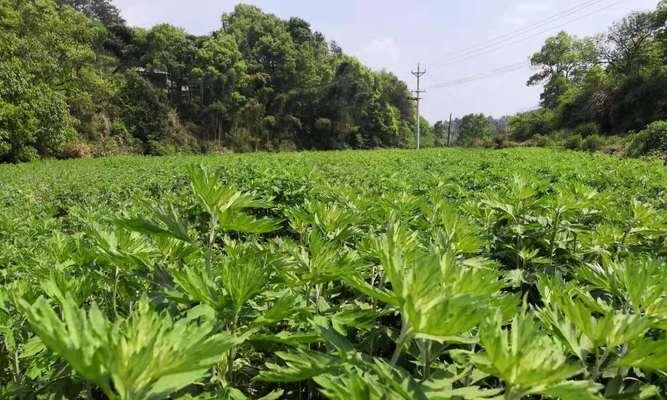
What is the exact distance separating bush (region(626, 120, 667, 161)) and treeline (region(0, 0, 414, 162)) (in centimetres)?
2598

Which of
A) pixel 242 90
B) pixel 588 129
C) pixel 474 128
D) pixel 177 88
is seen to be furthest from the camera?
pixel 474 128

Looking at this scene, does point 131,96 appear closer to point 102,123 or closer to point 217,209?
point 102,123

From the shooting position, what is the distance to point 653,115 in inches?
1157

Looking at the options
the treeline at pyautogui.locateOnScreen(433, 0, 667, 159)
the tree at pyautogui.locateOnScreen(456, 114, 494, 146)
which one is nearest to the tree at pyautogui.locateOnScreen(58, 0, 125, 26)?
the treeline at pyautogui.locateOnScreen(433, 0, 667, 159)

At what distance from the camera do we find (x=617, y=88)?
3294cm

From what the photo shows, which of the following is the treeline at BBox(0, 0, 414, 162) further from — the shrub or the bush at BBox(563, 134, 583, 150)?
the bush at BBox(563, 134, 583, 150)

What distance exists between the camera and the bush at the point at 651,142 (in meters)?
20.5

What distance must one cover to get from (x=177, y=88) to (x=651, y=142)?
34.1 m

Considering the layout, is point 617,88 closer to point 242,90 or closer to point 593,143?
point 593,143

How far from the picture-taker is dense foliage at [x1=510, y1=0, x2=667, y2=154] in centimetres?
3036

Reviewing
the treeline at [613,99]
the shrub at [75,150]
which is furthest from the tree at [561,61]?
the shrub at [75,150]

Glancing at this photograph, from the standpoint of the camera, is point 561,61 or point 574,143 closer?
point 574,143

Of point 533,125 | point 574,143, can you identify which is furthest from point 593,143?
point 533,125

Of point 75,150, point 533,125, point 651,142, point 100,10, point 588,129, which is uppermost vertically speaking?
point 100,10
